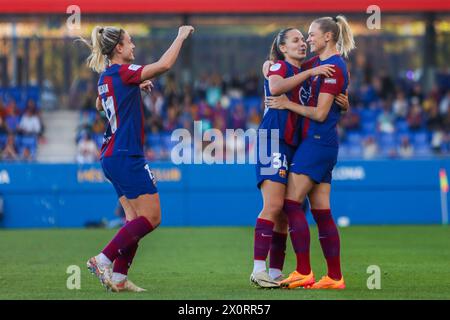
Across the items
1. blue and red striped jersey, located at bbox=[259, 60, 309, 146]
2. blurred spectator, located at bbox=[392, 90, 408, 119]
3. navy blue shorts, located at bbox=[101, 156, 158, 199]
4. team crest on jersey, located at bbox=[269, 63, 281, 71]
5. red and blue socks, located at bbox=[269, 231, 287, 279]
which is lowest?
red and blue socks, located at bbox=[269, 231, 287, 279]

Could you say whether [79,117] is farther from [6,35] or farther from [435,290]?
[435,290]

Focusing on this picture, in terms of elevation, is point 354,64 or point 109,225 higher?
point 354,64

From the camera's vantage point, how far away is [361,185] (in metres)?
21.8

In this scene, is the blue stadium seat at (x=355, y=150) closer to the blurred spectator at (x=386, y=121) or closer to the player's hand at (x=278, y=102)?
the blurred spectator at (x=386, y=121)

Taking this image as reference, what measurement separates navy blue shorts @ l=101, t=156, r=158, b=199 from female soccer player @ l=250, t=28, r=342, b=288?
1015 millimetres

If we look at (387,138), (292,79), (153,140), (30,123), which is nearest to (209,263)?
(292,79)

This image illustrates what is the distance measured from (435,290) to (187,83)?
18.7 m

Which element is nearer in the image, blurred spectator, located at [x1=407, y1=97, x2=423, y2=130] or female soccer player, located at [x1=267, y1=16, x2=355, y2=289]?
female soccer player, located at [x1=267, y1=16, x2=355, y2=289]

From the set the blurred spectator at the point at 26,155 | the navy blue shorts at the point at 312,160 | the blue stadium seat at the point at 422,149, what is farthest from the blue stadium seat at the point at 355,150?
the navy blue shorts at the point at 312,160

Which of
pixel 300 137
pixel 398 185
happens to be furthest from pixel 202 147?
pixel 300 137

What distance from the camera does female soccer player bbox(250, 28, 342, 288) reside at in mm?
8883

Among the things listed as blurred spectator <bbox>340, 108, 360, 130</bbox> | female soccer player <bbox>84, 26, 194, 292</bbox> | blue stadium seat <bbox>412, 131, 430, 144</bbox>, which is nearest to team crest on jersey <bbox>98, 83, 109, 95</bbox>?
female soccer player <bbox>84, 26, 194, 292</bbox>

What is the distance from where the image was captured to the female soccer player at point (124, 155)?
28.2 ft

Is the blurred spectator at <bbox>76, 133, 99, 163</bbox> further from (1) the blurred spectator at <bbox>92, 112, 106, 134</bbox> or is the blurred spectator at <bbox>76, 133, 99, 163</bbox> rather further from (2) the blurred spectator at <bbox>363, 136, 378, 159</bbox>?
(2) the blurred spectator at <bbox>363, 136, 378, 159</bbox>
